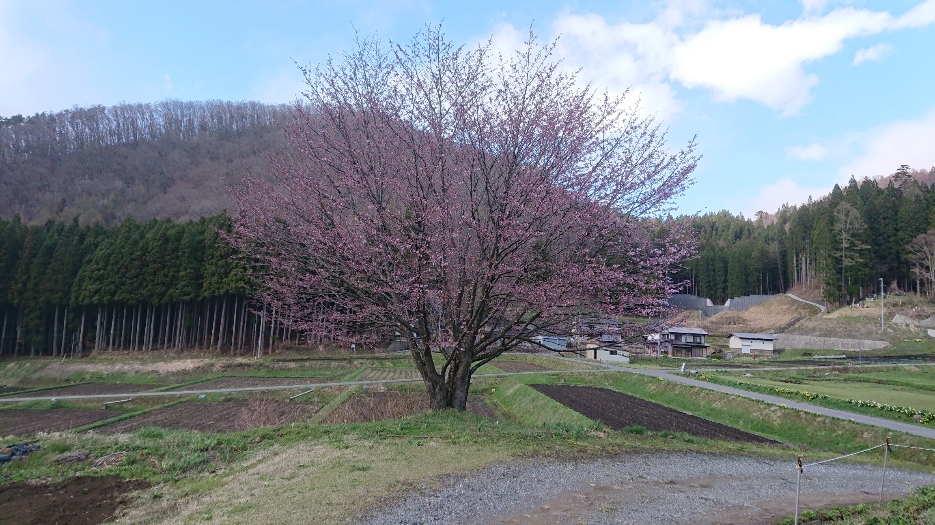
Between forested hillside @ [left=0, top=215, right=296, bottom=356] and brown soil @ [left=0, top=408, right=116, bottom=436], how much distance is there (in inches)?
646

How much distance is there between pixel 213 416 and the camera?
20.5 meters

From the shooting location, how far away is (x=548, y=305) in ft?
29.4

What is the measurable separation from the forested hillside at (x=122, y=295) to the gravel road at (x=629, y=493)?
3726 centimetres

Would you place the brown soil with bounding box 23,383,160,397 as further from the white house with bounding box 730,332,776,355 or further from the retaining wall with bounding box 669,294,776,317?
the retaining wall with bounding box 669,294,776,317

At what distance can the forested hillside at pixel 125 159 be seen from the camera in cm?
9331

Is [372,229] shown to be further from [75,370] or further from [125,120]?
[125,120]

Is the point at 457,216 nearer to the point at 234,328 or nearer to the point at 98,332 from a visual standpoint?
the point at 234,328

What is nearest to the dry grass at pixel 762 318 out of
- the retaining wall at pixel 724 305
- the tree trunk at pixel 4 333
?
the retaining wall at pixel 724 305

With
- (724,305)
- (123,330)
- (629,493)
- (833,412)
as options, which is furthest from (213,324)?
(724,305)

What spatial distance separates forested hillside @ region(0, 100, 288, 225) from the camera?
93.3 metres

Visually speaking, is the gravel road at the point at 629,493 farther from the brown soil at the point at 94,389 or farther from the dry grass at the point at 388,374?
the brown soil at the point at 94,389

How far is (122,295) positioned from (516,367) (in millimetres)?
31842

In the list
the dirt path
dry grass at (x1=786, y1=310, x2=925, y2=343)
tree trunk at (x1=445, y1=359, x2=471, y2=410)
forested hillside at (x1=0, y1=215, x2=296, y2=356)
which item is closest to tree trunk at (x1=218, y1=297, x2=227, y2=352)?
forested hillside at (x1=0, y1=215, x2=296, y2=356)

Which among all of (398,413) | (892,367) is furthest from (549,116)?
(892,367)
